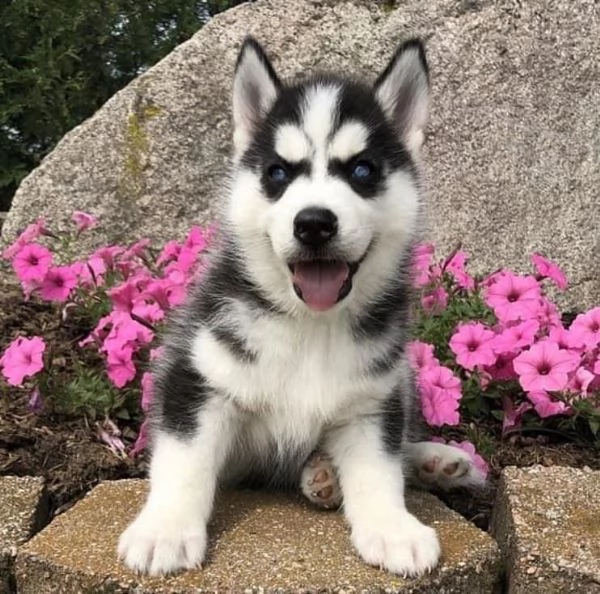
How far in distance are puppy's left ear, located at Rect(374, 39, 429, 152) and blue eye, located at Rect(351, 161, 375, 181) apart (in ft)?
1.06

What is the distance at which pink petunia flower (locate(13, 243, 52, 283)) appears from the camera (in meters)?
3.79

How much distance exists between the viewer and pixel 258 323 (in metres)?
2.74

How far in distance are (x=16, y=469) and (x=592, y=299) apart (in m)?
3.12

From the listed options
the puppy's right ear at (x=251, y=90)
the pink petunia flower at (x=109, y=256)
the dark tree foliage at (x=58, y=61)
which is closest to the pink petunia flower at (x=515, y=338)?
the puppy's right ear at (x=251, y=90)

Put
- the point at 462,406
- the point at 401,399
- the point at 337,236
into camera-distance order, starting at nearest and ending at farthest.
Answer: the point at 337,236 < the point at 401,399 < the point at 462,406

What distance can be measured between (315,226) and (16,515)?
46.2 inches

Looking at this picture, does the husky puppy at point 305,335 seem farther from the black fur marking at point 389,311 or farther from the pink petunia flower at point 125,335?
the pink petunia flower at point 125,335

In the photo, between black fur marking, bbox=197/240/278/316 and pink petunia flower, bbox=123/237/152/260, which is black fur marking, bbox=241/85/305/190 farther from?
pink petunia flower, bbox=123/237/152/260

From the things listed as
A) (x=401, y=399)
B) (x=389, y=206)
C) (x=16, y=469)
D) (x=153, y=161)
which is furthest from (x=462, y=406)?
(x=153, y=161)

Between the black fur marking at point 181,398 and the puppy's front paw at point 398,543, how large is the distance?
1.78 ft

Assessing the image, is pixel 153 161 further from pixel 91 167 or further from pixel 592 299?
pixel 592 299

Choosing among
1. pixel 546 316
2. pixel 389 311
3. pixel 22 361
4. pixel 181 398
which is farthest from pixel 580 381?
pixel 22 361

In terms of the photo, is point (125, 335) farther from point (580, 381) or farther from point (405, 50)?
point (580, 381)

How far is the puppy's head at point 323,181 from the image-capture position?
8.34 feet
